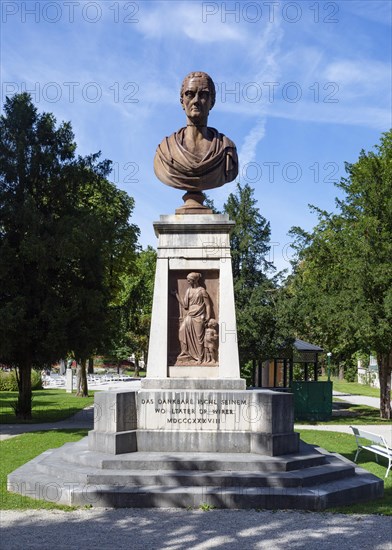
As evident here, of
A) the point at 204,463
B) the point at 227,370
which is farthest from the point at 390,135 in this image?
the point at 204,463

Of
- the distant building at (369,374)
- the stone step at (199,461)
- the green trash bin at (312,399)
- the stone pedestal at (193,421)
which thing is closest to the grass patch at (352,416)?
the green trash bin at (312,399)

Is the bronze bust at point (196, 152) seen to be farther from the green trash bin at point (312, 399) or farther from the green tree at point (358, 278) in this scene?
the green trash bin at point (312, 399)

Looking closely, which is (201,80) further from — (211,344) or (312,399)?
(312,399)

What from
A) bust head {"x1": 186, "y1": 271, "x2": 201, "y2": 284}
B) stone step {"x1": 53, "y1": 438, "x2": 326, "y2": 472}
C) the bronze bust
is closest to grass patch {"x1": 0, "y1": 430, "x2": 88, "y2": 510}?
stone step {"x1": 53, "y1": 438, "x2": 326, "y2": 472}

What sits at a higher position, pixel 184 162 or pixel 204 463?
pixel 184 162

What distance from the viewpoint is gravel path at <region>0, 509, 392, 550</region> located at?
20.1 feet

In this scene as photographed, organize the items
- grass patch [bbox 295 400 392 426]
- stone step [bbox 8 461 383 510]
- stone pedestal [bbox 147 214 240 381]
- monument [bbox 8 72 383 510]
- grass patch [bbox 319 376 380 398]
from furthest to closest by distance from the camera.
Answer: grass patch [bbox 319 376 380 398]
grass patch [bbox 295 400 392 426]
stone pedestal [bbox 147 214 240 381]
monument [bbox 8 72 383 510]
stone step [bbox 8 461 383 510]

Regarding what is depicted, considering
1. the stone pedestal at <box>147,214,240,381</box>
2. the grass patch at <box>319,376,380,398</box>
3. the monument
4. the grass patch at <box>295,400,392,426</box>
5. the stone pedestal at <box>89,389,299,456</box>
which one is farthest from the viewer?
the grass patch at <box>319,376,380,398</box>

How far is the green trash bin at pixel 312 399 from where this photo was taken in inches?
897

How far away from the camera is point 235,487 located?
26.1 feet

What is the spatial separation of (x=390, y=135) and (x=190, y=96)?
2019 cm

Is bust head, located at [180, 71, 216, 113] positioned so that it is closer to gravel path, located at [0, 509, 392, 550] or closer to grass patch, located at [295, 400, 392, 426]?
gravel path, located at [0, 509, 392, 550]

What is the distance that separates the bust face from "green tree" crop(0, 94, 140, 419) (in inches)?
309

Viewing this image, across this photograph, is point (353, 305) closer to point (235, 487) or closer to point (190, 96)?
point (190, 96)
